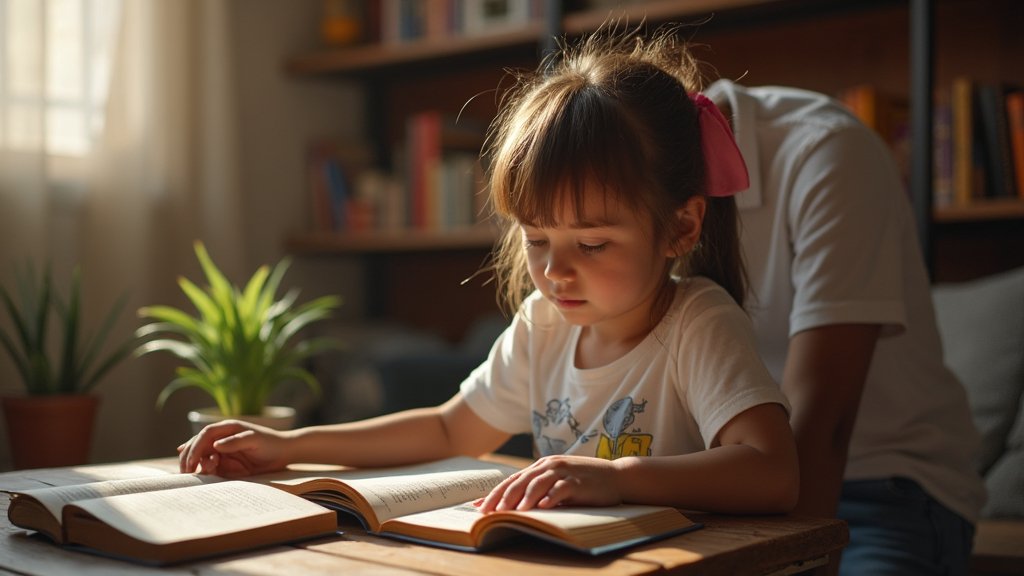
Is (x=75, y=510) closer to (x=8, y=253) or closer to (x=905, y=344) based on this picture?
(x=905, y=344)

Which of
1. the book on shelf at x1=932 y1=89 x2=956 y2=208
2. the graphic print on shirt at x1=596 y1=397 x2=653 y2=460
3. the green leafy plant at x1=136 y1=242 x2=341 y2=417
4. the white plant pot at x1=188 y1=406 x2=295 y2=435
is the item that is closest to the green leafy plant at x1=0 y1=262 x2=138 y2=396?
the green leafy plant at x1=136 y1=242 x2=341 y2=417

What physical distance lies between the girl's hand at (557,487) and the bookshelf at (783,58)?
1523 millimetres

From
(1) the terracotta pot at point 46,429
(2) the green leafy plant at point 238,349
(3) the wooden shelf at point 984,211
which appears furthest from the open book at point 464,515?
(3) the wooden shelf at point 984,211

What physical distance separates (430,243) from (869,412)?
5.89 ft

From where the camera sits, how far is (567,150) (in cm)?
107

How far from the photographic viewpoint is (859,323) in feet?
4.09

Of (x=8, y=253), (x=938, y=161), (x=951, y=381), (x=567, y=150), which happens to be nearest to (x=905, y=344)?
(x=951, y=381)

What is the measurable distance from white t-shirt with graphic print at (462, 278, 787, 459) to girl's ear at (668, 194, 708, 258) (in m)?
0.04

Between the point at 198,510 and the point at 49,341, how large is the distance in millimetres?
1898

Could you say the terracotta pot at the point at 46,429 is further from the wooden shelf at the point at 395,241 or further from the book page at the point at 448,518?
the book page at the point at 448,518

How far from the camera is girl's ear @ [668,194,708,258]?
116 cm

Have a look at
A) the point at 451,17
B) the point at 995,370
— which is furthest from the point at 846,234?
the point at 451,17

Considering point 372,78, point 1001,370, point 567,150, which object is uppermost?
point 372,78

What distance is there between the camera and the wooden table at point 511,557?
Answer: 78cm
